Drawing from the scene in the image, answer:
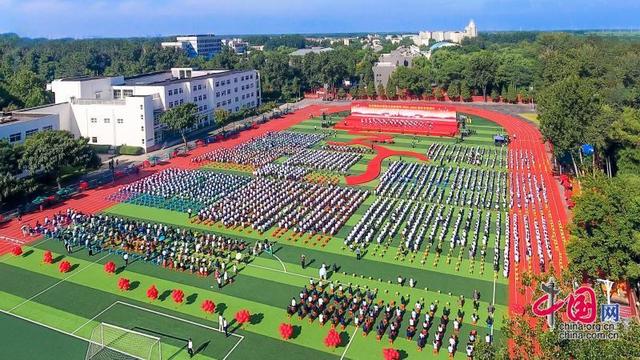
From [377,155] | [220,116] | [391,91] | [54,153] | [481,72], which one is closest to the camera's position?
[54,153]

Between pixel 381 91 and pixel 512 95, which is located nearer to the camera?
pixel 512 95

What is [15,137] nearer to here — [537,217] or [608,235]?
[537,217]

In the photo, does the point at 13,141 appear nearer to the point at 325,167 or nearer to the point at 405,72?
the point at 325,167

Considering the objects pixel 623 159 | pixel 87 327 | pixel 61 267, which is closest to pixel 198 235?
pixel 61 267

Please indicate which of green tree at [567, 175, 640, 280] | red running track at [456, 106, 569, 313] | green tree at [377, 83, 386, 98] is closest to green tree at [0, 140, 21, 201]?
red running track at [456, 106, 569, 313]

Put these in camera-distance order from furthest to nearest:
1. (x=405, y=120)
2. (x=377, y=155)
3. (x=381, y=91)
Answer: (x=381, y=91) → (x=405, y=120) → (x=377, y=155)

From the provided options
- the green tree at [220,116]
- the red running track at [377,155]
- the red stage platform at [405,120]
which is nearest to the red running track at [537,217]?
the red stage platform at [405,120]

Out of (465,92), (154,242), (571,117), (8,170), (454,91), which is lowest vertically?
(154,242)

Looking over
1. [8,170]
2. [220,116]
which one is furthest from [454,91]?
[8,170]
